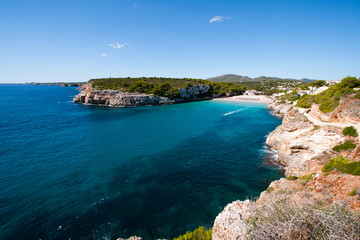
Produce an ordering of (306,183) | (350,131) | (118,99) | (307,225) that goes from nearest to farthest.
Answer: (307,225)
(306,183)
(350,131)
(118,99)

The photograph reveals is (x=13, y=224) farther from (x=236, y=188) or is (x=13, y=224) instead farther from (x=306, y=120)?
(x=306, y=120)

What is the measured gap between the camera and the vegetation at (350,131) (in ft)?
54.1

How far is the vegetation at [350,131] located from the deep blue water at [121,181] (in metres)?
8.25

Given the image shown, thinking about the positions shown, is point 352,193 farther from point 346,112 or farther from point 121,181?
point 121,181

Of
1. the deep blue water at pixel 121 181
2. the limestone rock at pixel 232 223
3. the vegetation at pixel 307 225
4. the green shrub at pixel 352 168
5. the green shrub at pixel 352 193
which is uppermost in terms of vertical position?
the vegetation at pixel 307 225

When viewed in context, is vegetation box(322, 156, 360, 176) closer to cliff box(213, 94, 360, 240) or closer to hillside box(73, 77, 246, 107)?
cliff box(213, 94, 360, 240)

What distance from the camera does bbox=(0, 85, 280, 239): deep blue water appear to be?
43.2ft

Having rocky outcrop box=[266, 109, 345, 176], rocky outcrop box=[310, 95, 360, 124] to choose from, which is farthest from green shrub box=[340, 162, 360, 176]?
rocky outcrop box=[310, 95, 360, 124]

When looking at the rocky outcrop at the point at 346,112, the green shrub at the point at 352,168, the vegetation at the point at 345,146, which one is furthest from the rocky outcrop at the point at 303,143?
the green shrub at the point at 352,168

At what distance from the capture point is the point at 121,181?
18.9 meters

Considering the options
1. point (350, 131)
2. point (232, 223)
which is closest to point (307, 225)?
point (232, 223)

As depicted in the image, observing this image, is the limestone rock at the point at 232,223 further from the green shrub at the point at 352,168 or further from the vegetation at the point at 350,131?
the vegetation at the point at 350,131

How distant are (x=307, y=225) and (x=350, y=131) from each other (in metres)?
18.5

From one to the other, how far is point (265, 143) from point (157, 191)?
74.5 ft
